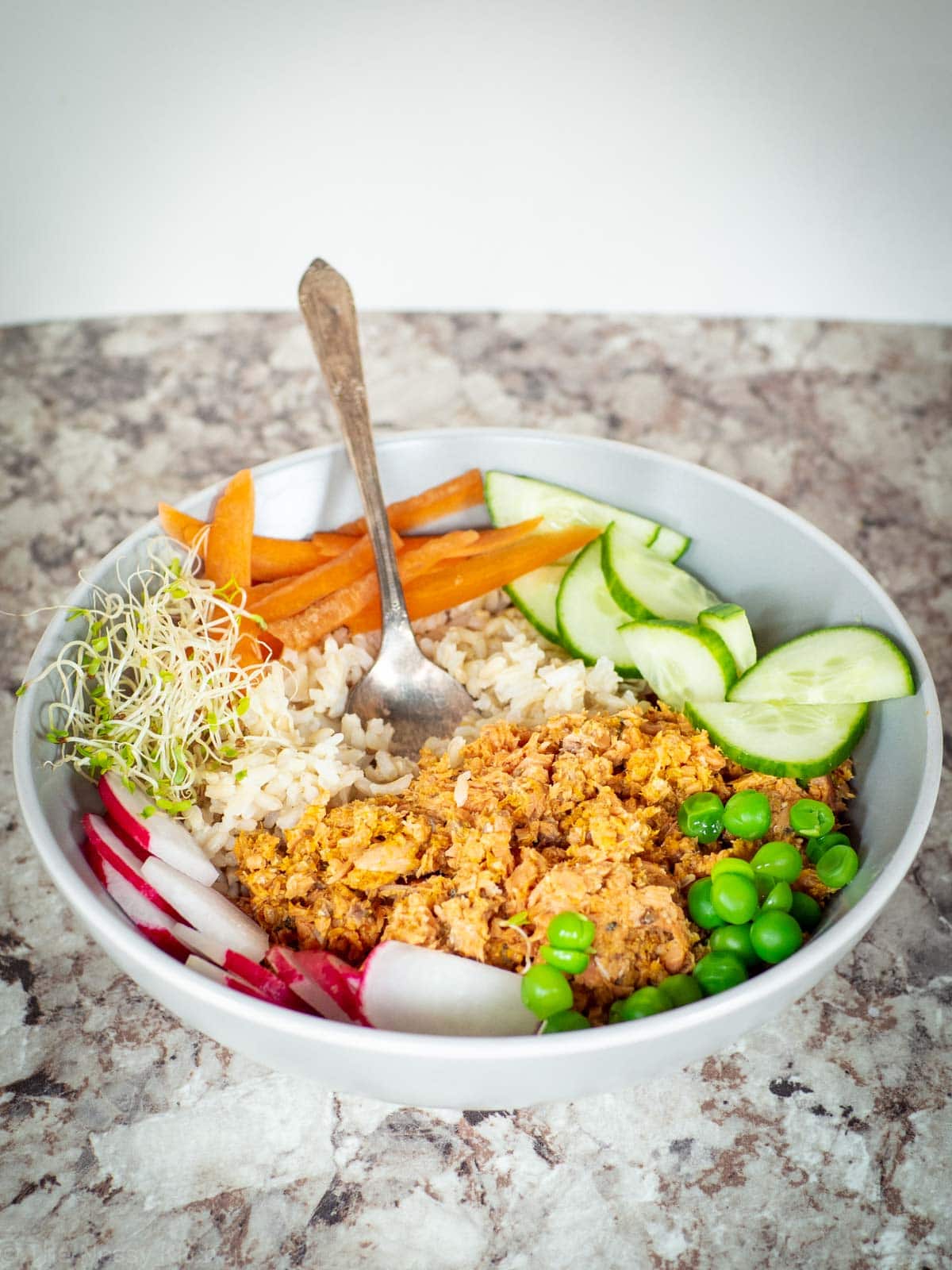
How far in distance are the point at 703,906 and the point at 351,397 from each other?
1.34 metres

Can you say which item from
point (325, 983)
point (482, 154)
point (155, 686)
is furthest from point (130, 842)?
point (482, 154)

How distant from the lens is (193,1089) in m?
1.91

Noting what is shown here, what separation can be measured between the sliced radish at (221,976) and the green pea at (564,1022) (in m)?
0.47

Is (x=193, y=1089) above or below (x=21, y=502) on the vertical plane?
below

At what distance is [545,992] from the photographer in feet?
5.59

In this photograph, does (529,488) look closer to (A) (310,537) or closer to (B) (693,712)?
(A) (310,537)

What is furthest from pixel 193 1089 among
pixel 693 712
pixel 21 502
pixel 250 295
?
pixel 250 295

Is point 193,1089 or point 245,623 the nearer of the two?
point 193,1089

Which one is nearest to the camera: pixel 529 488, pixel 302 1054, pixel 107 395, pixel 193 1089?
pixel 302 1054

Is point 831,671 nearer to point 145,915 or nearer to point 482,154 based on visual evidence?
point 145,915

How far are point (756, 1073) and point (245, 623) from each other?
1.40m

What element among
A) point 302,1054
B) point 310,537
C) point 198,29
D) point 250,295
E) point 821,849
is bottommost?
point 302,1054

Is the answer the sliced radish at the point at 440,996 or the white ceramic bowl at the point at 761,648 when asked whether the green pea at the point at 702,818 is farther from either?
the sliced radish at the point at 440,996

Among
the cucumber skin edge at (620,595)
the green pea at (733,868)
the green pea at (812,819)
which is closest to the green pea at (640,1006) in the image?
the green pea at (733,868)
